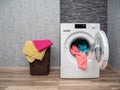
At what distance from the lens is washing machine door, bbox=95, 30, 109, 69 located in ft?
8.04

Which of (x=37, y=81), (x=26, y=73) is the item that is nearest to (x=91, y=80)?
(x=37, y=81)

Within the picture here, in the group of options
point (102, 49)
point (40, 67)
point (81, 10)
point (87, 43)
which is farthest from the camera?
point (81, 10)

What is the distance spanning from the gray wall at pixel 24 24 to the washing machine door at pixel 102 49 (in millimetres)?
1102

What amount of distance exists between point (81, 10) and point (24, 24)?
1.08 meters

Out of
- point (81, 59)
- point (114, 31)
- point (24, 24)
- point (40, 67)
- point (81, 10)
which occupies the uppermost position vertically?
point (81, 10)

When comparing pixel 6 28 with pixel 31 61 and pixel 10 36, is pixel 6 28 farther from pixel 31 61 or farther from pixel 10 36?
pixel 31 61

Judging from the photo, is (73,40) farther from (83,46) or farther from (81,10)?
(81,10)

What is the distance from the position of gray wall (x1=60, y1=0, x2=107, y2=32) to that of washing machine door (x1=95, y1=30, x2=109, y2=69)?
118 cm

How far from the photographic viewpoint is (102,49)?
255 cm

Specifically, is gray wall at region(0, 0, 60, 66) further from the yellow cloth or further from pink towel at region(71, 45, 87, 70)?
pink towel at region(71, 45, 87, 70)

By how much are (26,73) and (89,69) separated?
42.0 inches

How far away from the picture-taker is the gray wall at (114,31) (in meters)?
3.53

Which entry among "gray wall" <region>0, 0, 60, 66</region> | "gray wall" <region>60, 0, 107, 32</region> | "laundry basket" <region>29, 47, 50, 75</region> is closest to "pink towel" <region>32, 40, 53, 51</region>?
"laundry basket" <region>29, 47, 50, 75</region>

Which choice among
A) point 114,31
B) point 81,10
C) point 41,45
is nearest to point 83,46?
point 41,45
